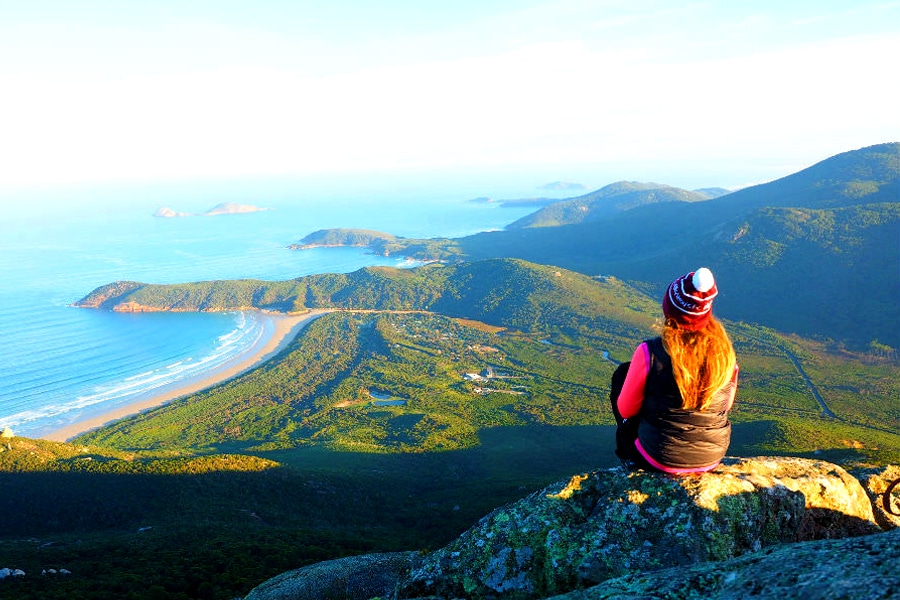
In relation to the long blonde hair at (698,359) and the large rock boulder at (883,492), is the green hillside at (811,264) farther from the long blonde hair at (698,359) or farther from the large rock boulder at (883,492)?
the long blonde hair at (698,359)

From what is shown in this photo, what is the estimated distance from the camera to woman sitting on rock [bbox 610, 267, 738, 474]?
5750mm

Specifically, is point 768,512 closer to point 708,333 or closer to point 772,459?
point 772,459

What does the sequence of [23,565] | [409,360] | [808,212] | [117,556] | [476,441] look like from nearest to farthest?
[23,565], [117,556], [476,441], [409,360], [808,212]

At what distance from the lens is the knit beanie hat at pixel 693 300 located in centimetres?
571

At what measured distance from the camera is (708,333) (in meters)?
5.79

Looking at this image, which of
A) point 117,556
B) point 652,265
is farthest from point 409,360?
point 652,265

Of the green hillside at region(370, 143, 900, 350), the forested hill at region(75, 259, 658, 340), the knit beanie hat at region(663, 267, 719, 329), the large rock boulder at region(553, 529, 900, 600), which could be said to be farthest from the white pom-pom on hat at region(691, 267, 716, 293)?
the green hillside at region(370, 143, 900, 350)

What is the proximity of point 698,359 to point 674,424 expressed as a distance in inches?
44.2

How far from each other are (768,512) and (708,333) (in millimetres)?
3324

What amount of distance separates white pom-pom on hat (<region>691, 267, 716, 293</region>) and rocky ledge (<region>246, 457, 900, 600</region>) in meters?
3.06

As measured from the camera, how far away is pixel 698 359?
18.8 ft

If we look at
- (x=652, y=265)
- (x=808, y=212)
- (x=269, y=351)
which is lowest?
(x=269, y=351)

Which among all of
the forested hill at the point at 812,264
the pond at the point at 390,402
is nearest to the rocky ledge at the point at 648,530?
the pond at the point at 390,402

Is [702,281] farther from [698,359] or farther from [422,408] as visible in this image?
[422,408]
